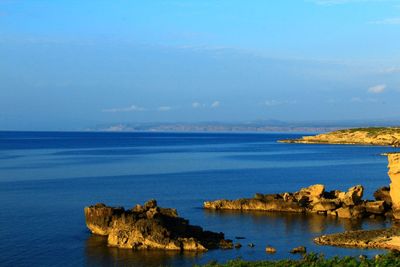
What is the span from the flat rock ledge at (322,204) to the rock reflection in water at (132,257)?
76.0 ft

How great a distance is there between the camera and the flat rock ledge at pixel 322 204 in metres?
64.8

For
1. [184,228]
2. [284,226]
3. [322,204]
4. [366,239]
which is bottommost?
[284,226]

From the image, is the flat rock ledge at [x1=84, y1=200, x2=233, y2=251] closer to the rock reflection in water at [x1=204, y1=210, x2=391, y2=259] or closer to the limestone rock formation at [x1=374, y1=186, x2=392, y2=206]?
the rock reflection in water at [x1=204, y1=210, x2=391, y2=259]

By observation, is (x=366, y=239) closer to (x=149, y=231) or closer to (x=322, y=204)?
(x=322, y=204)

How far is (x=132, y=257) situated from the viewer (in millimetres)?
45438

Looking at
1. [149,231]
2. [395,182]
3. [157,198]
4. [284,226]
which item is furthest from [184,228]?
[157,198]

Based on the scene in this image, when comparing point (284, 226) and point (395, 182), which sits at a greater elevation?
point (395, 182)

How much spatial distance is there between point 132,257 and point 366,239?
1880cm

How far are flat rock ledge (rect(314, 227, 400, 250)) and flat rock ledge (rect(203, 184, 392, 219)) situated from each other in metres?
10.8

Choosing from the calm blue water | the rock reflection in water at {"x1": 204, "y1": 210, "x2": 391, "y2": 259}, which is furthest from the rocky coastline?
the rock reflection in water at {"x1": 204, "y1": 210, "x2": 391, "y2": 259}

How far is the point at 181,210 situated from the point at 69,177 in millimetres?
43727

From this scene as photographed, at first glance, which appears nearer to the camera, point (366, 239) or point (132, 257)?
point (132, 257)

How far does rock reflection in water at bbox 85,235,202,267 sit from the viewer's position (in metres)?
43.7

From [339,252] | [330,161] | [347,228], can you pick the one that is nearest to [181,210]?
[347,228]
